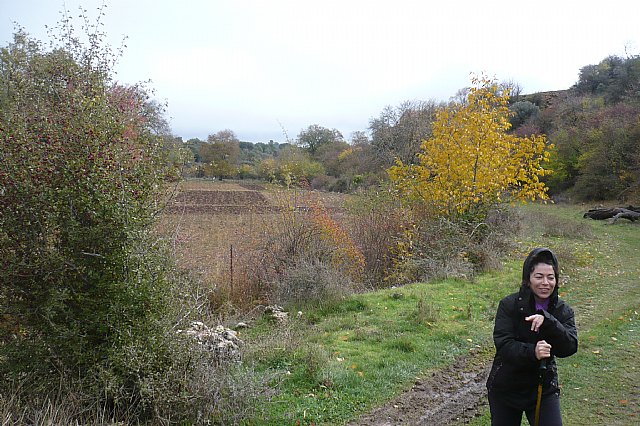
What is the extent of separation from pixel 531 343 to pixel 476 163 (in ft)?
37.7

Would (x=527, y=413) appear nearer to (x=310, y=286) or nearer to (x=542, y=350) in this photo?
(x=542, y=350)

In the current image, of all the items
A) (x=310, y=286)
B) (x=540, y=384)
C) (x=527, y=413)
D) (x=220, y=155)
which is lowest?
(x=310, y=286)

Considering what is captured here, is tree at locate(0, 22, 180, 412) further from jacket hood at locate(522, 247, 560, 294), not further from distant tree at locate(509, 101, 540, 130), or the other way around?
distant tree at locate(509, 101, 540, 130)

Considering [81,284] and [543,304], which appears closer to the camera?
[543,304]

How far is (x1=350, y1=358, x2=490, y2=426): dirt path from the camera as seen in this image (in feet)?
16.4

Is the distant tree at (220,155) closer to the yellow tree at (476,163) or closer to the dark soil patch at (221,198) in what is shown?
the dark soil patch at (221,198)

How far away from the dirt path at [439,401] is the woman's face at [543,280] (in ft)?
7.50

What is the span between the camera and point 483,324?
8141 millimetres

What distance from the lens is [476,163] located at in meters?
14.1

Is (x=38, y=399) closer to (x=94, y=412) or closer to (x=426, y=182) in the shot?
(x=94, y=412)

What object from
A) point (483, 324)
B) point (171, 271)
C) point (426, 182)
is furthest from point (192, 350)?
point (426, 182)

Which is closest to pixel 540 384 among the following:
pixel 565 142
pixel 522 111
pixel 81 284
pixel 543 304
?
pixel 543 304

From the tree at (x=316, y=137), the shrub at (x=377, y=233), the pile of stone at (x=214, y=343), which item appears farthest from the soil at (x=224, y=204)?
the tree at (x=316, y=137)

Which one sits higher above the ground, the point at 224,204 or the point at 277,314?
the point at 224,204
